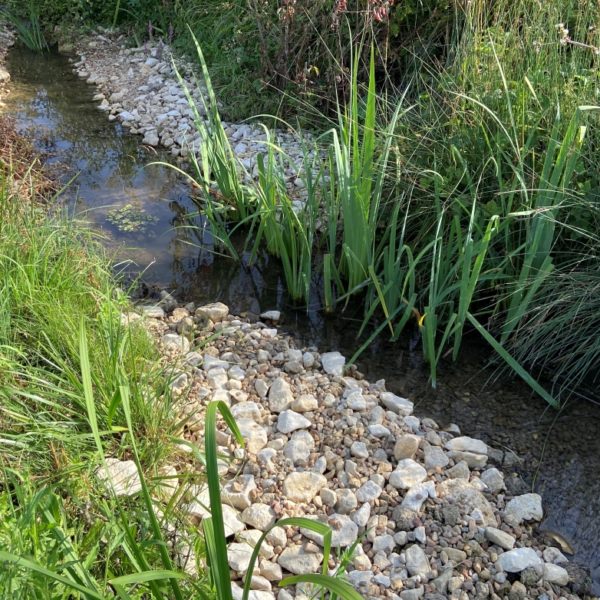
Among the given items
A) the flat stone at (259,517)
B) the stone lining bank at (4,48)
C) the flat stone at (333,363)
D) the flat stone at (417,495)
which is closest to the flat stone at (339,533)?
the flat stone at (259,517)

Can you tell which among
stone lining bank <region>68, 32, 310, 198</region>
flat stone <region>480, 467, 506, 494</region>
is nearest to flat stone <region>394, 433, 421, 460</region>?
flat stone <region>480, 467, 506, 494</region>

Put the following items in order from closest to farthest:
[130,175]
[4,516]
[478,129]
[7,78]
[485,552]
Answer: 1. [4,516]
2. [485,552]
3. [478,129]
4. [130,175]
5. [7,78]

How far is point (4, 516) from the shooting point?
1.94 m

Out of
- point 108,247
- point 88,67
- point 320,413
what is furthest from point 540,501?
point 88,67

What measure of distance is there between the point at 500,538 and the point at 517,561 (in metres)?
0.10

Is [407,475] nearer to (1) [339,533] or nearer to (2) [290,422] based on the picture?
(1) [339,533]

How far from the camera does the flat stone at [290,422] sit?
108 inches

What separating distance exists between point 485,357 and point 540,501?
0.90m

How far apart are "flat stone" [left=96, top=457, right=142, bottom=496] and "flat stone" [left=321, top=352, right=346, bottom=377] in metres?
1.12

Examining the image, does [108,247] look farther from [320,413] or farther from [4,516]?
[4,516]

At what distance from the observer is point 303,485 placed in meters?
2.47

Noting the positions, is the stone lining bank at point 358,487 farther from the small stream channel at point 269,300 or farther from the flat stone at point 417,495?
the small stream channel at point 269,300

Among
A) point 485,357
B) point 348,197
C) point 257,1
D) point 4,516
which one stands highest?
point 257,1

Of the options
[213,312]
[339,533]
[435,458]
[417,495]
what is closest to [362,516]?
[339,533]
